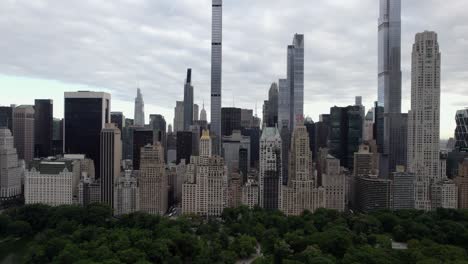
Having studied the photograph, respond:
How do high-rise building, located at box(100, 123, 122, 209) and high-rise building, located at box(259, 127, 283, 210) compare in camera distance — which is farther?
high-rise building, located at box(100, 123, 122, 209)

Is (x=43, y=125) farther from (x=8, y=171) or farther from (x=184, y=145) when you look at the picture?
(x=184, y=145)

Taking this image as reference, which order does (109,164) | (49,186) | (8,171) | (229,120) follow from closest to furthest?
1. (109,164)
2. (49,186)
3. (8,171)
4. (229,120)

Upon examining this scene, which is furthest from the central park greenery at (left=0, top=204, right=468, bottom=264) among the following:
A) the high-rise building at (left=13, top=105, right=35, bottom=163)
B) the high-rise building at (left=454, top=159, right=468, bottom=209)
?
the high-rise building at (left=13, top=105, right=35, bottom=163)

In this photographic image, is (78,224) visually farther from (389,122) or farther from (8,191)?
(389,122)

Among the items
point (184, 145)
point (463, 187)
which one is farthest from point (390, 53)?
point (184, 145)

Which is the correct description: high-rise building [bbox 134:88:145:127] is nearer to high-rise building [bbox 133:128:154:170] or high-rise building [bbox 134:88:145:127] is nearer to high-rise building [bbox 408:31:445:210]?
high-rise building [bbox 133:128:154:170]

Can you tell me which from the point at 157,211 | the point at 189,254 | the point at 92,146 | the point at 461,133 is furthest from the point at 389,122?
the point at 189,254
